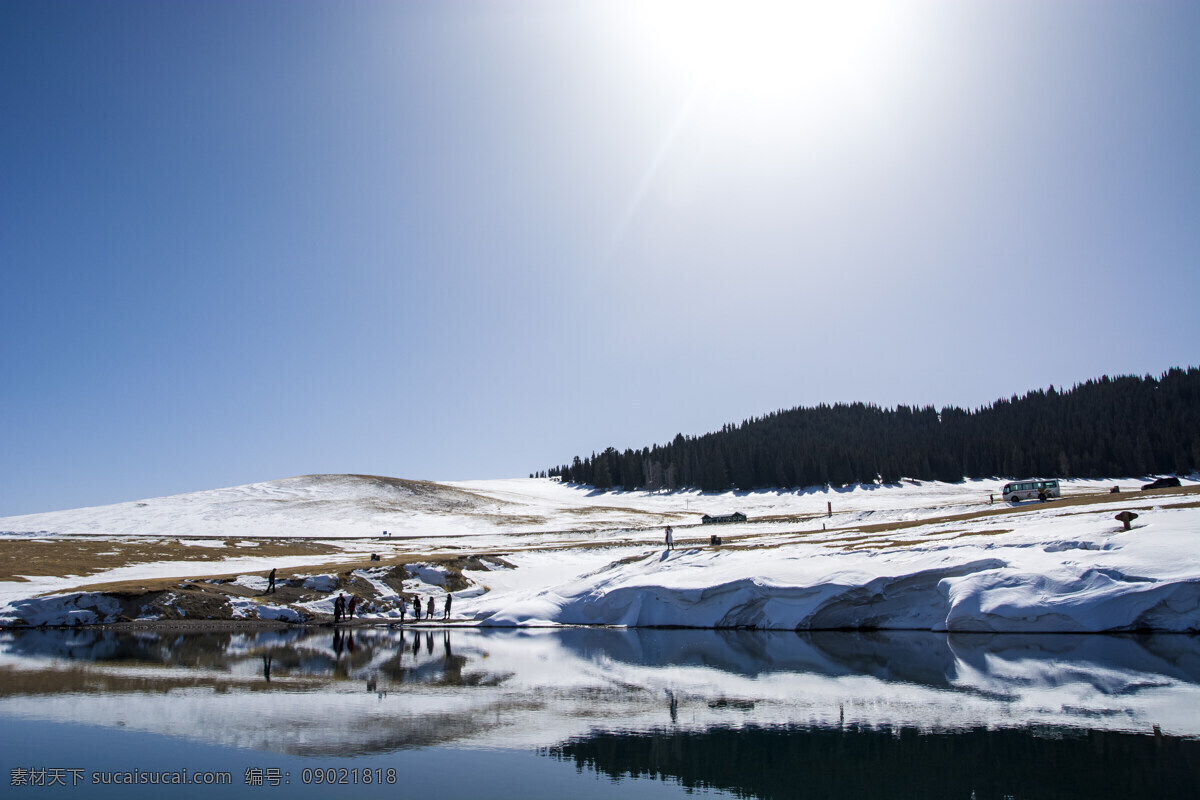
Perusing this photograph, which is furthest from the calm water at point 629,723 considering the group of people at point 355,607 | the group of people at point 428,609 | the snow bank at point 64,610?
the snow bank at point 64,610

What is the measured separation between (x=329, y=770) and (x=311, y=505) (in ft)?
363

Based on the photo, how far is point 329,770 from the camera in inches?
596

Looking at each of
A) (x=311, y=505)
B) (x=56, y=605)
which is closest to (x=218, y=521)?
(x=311, y=505)

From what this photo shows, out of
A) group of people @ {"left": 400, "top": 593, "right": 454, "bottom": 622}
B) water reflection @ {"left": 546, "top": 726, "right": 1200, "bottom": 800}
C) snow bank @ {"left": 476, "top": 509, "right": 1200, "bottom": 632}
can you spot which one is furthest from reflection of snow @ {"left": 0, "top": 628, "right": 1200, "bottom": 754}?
group of people @ {"left": 400, "top": 593, "right": 454, "bottom": 622}

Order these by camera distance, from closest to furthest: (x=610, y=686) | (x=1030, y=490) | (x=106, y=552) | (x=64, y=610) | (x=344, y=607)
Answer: (x=610, y=686), (x=64, y=610), (x=344, y=607), (x=106, y=552), (x=1030, y=490)

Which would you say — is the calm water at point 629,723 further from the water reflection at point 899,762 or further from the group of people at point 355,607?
the group of people at point 355,607

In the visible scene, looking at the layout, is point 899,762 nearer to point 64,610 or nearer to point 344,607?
point 344,607


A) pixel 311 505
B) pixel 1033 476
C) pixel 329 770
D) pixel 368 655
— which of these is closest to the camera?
pixel 329 770

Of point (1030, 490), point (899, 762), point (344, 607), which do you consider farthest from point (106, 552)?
point (1030, 490)

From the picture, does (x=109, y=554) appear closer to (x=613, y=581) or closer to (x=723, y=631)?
(x=613, y=581)

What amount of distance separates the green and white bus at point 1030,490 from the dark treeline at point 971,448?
5597 centimetres

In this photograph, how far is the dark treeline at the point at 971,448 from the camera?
13088cm

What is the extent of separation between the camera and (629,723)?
61.1ft

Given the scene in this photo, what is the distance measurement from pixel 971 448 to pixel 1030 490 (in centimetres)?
7548
